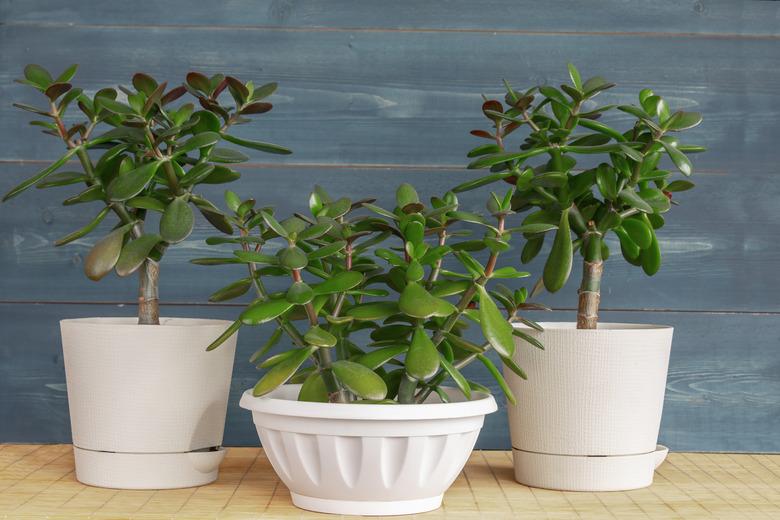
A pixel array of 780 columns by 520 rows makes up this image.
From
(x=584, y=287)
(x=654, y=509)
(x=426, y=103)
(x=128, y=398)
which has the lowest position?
(x=654, y=509)

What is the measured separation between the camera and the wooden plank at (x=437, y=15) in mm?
1386

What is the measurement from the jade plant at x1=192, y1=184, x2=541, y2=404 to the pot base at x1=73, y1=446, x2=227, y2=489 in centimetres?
15

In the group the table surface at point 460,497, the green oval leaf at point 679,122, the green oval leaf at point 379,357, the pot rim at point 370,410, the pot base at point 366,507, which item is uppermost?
the green oval leaf at point 679,122

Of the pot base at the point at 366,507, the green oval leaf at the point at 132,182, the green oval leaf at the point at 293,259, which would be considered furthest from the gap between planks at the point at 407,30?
the pot base at the point at 366,507

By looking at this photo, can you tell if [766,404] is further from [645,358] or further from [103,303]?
[103,303]

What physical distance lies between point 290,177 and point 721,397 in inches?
27.4

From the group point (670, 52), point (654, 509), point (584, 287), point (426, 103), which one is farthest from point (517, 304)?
point (670, 52)

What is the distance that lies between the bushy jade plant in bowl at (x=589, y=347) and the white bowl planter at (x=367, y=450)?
0.44 feet

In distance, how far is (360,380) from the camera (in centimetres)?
96

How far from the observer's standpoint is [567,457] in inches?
43.6

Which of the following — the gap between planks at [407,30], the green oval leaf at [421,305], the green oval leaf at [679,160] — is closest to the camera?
the green oval leaf at [421,305]

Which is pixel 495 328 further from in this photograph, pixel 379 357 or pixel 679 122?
pixel 679 122

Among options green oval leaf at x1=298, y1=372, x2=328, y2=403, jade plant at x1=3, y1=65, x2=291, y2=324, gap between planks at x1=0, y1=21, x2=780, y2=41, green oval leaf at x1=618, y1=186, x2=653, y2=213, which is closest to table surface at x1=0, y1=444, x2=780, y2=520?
green oval leaf at x1=298, y1=372, x2=328, y2=403

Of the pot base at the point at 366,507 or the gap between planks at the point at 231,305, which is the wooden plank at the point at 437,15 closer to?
the gap between planks at the point at 231,305
